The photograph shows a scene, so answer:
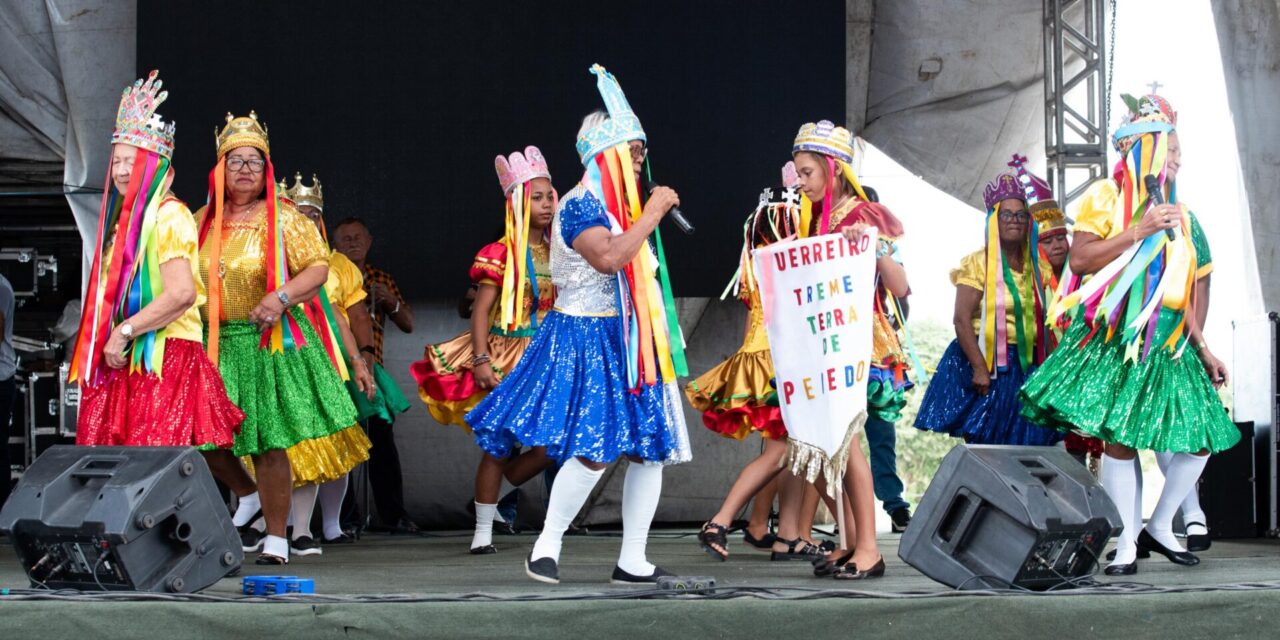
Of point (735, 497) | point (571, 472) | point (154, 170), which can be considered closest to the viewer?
point (571, 472)

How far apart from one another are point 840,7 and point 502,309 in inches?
109

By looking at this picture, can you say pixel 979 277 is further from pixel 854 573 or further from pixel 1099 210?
pixel 854 573

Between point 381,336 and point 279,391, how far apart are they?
260 cm

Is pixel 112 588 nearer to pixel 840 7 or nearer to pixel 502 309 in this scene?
pixel 502 309

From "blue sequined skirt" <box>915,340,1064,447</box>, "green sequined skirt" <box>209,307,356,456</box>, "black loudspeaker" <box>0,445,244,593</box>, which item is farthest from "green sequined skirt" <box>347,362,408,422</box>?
"black loudspeaker" <box>0,445,244,593</box>

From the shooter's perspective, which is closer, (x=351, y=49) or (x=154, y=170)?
(x=154, y=170)

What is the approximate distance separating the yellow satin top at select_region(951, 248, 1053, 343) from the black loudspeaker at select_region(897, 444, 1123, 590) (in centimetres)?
246

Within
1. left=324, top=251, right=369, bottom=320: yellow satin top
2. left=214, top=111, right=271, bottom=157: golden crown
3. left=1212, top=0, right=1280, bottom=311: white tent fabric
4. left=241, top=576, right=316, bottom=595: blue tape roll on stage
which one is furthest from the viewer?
left=324, top=251, right=369, bottom=320: yellow satin top

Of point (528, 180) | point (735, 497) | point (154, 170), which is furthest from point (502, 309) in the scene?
point (154, 170)

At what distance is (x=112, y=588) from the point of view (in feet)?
12.9

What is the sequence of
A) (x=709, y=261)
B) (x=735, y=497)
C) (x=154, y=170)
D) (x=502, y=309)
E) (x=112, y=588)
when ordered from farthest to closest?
(x=709, y=261), (x=502, y=309), (x=735, y=497), (x=154, y=170), (x=112, y=588)

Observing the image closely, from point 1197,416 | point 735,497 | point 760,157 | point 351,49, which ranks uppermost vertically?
point 351,49

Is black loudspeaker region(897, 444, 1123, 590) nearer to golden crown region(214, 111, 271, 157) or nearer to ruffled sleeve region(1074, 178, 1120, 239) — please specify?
ruffled sleeve region(1074, 178, 1120, 239)

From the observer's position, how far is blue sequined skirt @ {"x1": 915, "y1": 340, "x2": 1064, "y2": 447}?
6.52 meters
